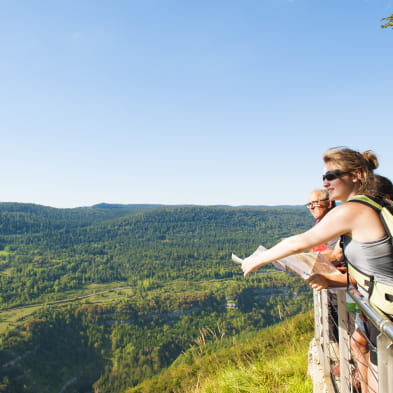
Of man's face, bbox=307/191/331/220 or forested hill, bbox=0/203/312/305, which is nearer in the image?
man's face, bbox=307/191/331/220

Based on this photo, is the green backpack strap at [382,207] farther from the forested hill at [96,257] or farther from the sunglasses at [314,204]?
the forested hill at [96,257]

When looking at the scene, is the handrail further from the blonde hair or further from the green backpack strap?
the blonde hair

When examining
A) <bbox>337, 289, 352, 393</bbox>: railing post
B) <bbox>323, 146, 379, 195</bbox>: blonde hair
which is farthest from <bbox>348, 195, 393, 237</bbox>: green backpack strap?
<bbox>337, 289, 352, 393</bbox>: railing post

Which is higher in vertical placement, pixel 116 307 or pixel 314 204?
pixel 314 204

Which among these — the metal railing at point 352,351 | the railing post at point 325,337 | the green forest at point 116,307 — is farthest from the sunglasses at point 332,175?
the green forest at point 116,307

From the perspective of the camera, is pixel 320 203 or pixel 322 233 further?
pixel 320 203

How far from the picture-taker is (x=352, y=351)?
6.59 ft

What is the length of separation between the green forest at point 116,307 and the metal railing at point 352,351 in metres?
1.69

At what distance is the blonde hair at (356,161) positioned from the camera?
1702 mm

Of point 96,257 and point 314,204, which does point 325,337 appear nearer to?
point 314,204

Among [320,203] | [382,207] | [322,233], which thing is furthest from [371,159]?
[320,203]

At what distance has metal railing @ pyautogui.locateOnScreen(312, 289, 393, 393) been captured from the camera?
1.18 meters

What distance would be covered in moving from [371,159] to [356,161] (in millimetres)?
108

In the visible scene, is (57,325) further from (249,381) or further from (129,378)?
(249,381)
